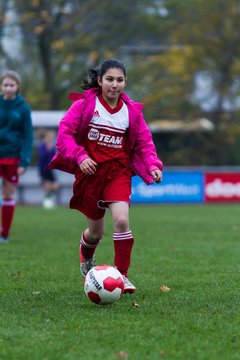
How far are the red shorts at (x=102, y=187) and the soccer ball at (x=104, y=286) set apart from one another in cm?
73

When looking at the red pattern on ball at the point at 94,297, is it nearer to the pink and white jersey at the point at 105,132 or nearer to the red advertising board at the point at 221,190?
the pink and white jersey at the point at 105,132

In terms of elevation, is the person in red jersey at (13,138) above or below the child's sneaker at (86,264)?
above

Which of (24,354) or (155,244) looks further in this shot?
(155,244)

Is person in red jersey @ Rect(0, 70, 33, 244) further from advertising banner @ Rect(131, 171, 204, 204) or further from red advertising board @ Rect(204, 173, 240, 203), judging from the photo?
red advertising board @ Rect(204, 173, 240, 203)

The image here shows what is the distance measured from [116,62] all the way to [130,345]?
258 cm

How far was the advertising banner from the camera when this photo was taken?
23.5 meters

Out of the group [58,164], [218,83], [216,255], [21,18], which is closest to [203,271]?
[216,255]

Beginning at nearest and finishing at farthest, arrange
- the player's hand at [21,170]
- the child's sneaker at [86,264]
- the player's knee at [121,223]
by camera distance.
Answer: the player's knee at [121,223] < the child's sneaker at [86,264] < the player's hand at [21,170]

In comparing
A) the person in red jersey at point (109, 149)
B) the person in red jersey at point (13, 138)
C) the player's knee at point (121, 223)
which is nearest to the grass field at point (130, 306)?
the player's knee at point (121, 223)

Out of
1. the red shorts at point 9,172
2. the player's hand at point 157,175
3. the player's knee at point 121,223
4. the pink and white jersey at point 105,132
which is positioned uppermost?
the pink and white jersey at point 105,132

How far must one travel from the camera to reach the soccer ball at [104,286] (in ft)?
18.5

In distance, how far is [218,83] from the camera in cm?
3269

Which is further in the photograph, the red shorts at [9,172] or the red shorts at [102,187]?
the red shorts at [9,172]

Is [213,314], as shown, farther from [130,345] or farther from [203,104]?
[203,104]
